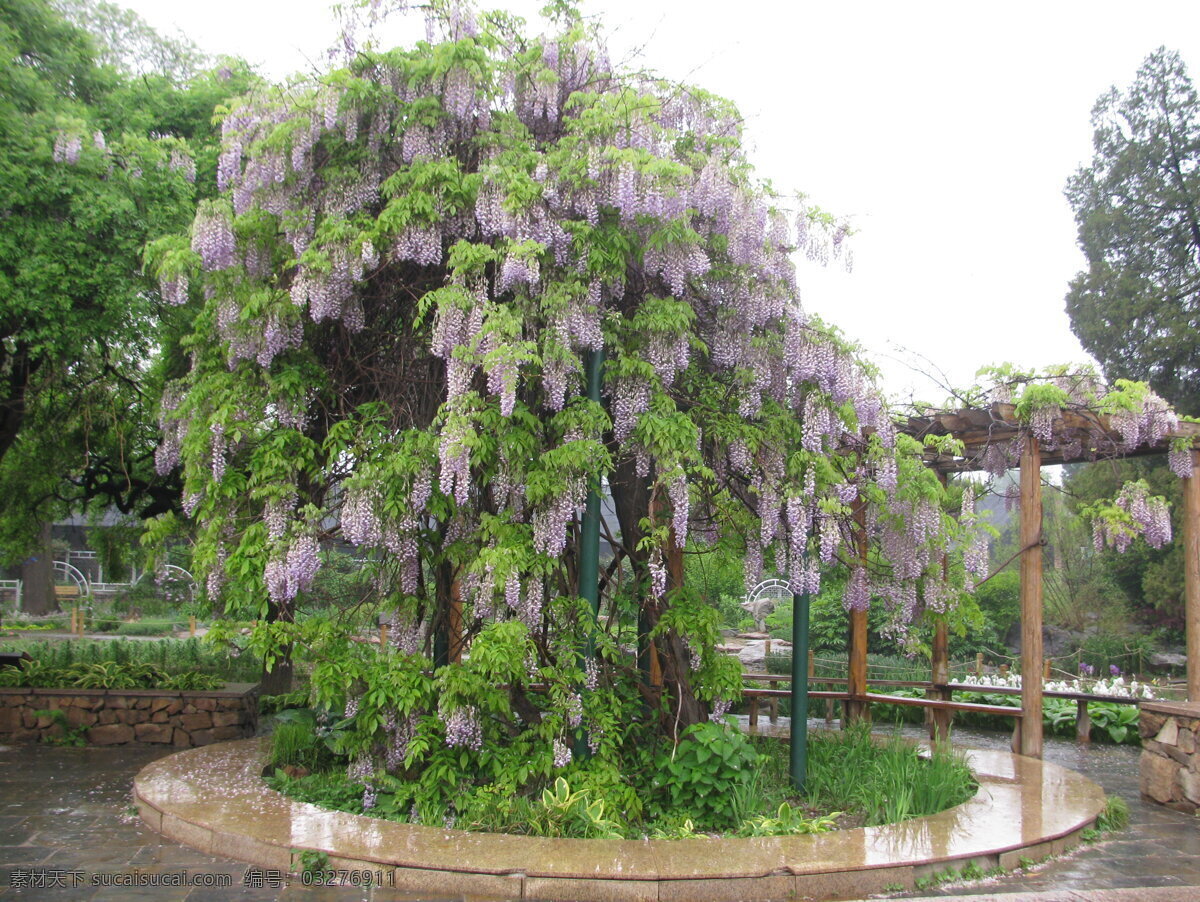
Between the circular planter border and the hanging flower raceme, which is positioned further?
the hanging flower raceme

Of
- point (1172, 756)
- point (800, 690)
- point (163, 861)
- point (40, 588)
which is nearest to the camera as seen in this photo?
point (163, 861)

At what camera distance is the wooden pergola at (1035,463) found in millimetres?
6859

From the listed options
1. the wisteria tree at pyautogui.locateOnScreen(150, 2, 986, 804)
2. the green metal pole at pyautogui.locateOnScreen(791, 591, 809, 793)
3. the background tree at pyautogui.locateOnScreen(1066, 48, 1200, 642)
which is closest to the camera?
the wisteria tree at pyautogui.locateOnScreen(150, 2, 986, 804)

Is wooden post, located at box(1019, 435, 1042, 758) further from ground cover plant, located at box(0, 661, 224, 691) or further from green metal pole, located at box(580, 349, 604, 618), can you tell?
ground cover plant, located at box(0, 661, 224, 691)

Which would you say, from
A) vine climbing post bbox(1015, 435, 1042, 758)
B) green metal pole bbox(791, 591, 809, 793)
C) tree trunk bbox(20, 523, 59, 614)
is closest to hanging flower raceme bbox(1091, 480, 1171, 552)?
vine climbing post bbox(1015, 435, 1042, 758)

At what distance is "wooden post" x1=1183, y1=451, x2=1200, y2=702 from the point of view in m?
7.19

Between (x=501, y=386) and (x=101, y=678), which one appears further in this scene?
(x=101, y=678)

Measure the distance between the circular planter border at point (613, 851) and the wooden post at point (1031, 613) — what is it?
1.32 meters

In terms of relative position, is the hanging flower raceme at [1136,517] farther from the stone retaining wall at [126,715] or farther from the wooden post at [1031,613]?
the stone retaining wall at [126,715]

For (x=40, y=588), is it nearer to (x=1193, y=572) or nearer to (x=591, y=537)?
(x=591, y=537)

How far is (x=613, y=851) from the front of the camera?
4395mm

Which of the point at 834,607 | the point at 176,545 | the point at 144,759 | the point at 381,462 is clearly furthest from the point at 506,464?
the point at 176,545

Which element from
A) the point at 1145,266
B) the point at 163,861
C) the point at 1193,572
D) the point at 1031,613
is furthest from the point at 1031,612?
the point at 1145,266

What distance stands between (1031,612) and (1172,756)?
4.10ft
